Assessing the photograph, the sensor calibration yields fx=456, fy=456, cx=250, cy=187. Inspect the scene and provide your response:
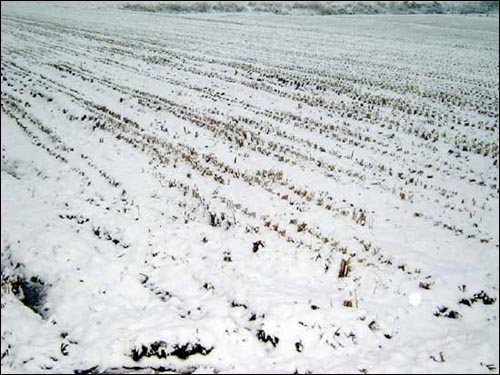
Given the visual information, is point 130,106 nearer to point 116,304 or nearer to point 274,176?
point 274,176

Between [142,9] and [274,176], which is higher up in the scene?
[142,9]

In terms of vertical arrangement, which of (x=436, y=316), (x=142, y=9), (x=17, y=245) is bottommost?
(x=436, y=316)

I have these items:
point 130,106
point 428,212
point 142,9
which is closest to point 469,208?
point 428,212

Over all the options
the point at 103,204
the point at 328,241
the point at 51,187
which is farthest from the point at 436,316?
the point at 51,187

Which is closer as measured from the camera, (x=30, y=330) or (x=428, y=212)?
(x=30, y=330)

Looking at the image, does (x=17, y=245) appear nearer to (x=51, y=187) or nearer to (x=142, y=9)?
(x=51, y=187)

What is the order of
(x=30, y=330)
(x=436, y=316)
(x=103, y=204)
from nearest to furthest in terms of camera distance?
(x=30, y=330) → (x=436, y=316) → (x=103, y=204)

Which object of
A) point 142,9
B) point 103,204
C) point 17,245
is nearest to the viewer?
point 17,245
